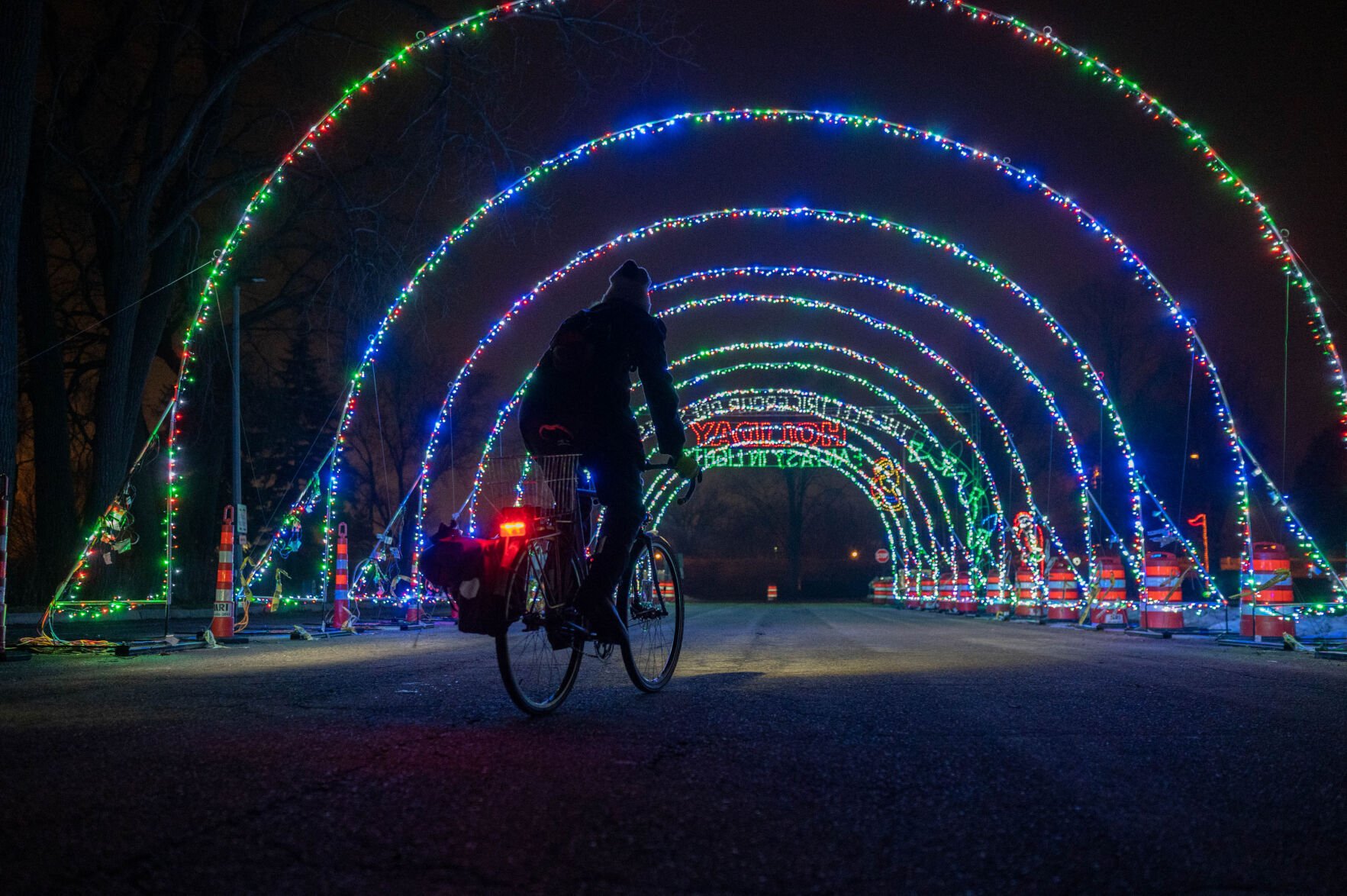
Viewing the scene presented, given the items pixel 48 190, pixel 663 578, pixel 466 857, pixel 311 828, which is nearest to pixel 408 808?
pixel 311 828

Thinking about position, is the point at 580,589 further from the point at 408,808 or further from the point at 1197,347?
the point at 1197,347

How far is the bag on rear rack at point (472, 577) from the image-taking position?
4.54m

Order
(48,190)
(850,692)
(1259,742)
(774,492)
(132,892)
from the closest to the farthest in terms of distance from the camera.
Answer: (132,892) → (1259,742) → (850,692) → (48,190) → (774,492)

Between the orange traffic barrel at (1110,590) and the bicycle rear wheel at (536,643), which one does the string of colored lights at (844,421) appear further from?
the bicycle rear wheel at (536,643)

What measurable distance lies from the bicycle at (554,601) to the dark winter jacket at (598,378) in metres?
0.17

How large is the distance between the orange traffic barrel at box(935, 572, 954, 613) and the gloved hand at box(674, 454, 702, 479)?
32009 millimetres

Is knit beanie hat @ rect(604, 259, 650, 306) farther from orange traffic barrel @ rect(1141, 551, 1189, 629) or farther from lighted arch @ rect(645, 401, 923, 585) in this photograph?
lighted arch @ rect(645, 401, 923, 585)

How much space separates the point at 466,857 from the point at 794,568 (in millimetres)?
67837

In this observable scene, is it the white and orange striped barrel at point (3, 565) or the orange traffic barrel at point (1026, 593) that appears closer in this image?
the white and orange striped barrel at point (3, 565)

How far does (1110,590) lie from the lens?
2019 centimetres

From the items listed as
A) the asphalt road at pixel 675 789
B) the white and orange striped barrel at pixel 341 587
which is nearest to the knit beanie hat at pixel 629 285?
the asphalt road at pixel 675 789

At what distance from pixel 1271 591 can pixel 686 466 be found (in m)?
10.8

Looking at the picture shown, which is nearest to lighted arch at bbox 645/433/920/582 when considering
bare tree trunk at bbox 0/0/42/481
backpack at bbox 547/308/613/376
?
bare tree trunk at bbox 0/0/42/481

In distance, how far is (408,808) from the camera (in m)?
2.91
